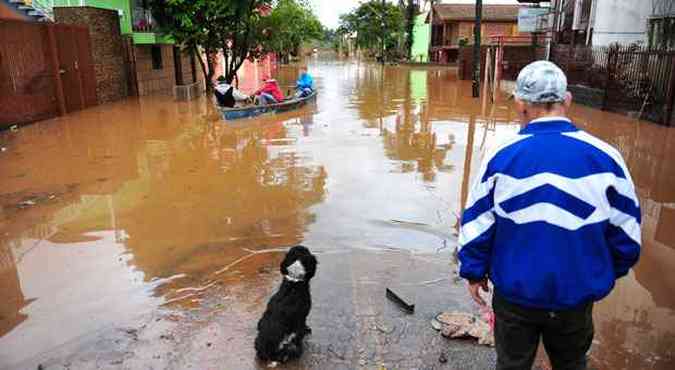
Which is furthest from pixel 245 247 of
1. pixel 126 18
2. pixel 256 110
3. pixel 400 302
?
pixel 126 18

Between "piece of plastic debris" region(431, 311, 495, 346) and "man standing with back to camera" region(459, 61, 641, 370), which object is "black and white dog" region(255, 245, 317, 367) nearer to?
"piece of plastic debris" region(431, 311, 495, 346)

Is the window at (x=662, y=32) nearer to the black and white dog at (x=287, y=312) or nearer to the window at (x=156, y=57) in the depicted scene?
the black and white dog at (x=287, y=312)

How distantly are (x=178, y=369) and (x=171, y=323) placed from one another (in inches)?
25.0

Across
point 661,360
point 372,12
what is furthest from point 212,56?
point 372,12

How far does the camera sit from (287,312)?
10.6 feet

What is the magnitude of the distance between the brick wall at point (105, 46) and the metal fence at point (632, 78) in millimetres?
15877

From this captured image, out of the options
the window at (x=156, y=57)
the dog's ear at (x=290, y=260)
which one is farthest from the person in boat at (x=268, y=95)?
the dog's ear at (x=290, y=260)

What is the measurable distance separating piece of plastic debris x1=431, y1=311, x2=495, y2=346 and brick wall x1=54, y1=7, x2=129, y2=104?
1656 centimetres

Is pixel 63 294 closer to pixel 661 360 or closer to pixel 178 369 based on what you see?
pixel 178 369

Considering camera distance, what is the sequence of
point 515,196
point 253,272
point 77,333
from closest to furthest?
1. point 515,196
2. point 77,333
3. point 253,272

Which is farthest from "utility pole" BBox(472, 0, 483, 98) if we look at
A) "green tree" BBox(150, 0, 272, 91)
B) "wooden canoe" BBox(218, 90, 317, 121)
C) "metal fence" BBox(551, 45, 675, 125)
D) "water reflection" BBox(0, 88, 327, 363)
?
"water reflection" BBox(0, 88, 327, 363)

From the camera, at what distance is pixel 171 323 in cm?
389

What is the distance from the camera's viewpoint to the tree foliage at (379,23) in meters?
53.1

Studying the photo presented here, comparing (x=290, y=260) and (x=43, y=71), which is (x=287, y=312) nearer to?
(x=290, y=260)
